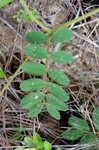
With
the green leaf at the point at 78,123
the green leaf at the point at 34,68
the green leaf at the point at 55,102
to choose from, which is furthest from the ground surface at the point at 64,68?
the green leaf at the point at 34,68

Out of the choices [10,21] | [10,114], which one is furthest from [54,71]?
[10,21]

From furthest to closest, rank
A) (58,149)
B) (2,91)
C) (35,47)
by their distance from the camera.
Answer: (2,91)
(58,149)
(35,47)

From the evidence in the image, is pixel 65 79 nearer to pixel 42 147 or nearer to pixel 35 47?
pixel 35 47

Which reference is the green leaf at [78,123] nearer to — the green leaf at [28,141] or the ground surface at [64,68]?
the ground surface at [64,68]

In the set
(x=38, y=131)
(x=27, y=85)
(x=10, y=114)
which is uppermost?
(x=27, y=85)

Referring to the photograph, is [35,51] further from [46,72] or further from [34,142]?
[34,142]

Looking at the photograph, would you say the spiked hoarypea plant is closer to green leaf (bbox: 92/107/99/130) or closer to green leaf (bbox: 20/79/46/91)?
green leaf (bbox: 20/79/46/91)

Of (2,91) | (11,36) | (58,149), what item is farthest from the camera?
(11,36)

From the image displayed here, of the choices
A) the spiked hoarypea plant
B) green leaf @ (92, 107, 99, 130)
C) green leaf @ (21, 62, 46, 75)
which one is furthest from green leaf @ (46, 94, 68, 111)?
green leaf @ (92, 107, 99, 130)
